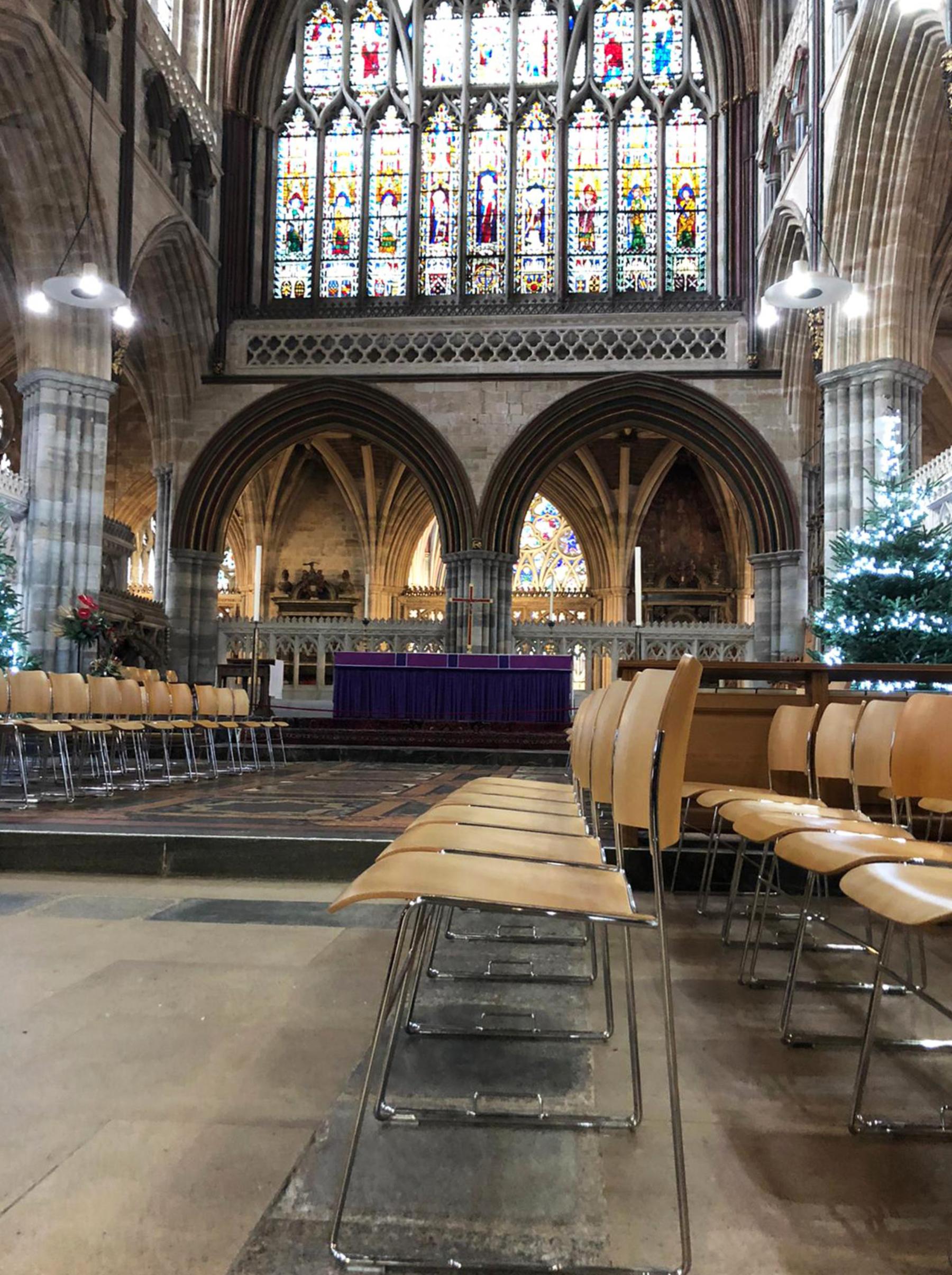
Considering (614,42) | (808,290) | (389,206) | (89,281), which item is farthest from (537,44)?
(89,281)

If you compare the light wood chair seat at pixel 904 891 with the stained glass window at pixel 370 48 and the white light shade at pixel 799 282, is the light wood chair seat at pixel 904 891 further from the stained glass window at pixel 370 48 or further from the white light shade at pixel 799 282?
the stained glass window at pixel 370 48

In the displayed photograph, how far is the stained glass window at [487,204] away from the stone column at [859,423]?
6401 mm

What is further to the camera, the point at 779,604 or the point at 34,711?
the point at 779,604

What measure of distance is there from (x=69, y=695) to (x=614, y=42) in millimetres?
14881

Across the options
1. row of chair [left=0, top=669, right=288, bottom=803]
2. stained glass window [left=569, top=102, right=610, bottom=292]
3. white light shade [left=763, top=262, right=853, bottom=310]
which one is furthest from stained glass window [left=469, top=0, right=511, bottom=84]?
row of chair [left=0, top=669, right=288, bottom=803]

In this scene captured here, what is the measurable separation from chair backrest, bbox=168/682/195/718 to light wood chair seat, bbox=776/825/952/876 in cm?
527

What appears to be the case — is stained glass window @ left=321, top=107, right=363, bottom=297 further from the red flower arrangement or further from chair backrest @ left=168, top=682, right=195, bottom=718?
chair backrest @ left=168, top=682, right=195, bottom=718

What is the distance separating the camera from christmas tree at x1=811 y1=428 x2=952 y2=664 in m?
7.41

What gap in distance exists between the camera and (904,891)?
1.39 m

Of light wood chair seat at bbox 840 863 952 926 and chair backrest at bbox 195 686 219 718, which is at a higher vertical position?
chair backrest at bbox 195 686 219 718

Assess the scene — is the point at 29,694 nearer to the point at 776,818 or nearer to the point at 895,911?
the point at 776,818

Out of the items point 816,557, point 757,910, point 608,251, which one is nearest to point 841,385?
point 816,557

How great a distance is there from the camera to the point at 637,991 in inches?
82.6

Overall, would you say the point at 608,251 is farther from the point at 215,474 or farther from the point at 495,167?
the point at 215,474
